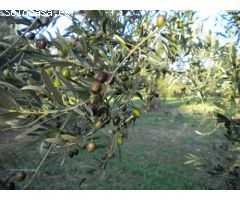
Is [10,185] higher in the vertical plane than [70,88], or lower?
lower

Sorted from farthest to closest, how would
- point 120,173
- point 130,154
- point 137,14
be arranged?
1. point 130,154
2. point 120,173
3. point 137,14

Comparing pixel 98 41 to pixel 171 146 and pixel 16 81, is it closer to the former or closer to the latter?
pixel 16 81

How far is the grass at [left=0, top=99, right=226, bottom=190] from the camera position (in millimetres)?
4320

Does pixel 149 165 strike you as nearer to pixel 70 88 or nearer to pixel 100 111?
pixel 100 111

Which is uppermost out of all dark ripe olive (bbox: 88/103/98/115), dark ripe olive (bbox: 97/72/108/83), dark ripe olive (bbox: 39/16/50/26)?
dark ripe olive (bbox: 39/16/50/26)

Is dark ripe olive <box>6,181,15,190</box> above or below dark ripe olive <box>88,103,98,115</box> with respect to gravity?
below

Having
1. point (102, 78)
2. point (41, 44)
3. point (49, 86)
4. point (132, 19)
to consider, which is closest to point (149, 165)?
point (132, 19)

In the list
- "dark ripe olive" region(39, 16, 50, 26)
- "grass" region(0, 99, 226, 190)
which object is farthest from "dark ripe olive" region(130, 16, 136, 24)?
"grass" region(0, 99, 226, 190)

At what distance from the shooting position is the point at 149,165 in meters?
5.28

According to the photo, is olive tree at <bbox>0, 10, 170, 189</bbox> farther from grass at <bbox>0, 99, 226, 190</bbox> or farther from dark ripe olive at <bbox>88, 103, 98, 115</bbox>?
grass at <bbox>0, 99, 226, 190</bbox>

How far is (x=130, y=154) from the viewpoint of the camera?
19.2 ft
